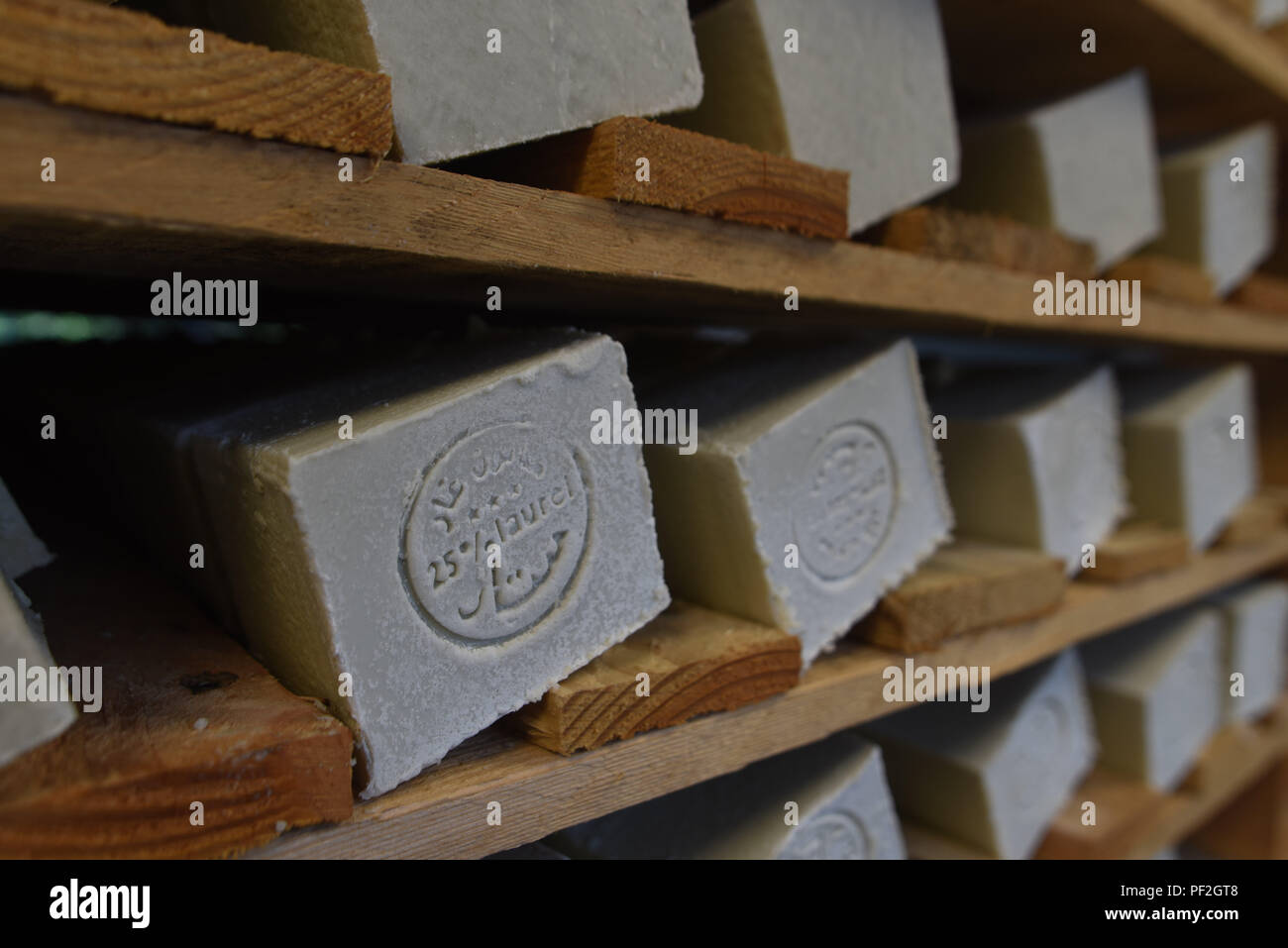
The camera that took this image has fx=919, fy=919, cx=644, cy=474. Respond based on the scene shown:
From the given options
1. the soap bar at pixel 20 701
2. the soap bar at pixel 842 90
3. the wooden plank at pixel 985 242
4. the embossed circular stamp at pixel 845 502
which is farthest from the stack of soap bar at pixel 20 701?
the wooden plank at pixel 985 242

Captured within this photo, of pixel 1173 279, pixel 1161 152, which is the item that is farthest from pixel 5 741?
pixel 1161 152

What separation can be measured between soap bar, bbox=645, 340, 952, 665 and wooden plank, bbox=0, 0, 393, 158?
0.41 m

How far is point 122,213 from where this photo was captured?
0.46 m

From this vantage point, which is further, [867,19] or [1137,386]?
[1137,386]

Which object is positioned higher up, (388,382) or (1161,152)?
(1161,152)

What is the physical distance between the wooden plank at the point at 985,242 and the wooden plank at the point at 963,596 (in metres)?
0.34

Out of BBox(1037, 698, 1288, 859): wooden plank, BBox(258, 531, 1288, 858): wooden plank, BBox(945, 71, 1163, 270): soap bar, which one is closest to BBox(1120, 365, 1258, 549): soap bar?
BBox(945, 71, 1163, 270): soap bar

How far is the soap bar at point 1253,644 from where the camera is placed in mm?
1649

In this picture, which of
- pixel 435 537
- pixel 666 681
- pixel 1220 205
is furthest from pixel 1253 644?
pixel 435 537

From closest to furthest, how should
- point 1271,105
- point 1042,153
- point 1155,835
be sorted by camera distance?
point 1042,153
point 1155,835
point 1271,105

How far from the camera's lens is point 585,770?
2.25 ft

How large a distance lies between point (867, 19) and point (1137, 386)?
97 cm

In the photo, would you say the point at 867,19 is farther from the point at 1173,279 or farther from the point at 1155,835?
the point at 1155,835

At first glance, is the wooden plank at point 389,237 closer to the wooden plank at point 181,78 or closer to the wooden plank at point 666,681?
the wooden plank at point 181,78
